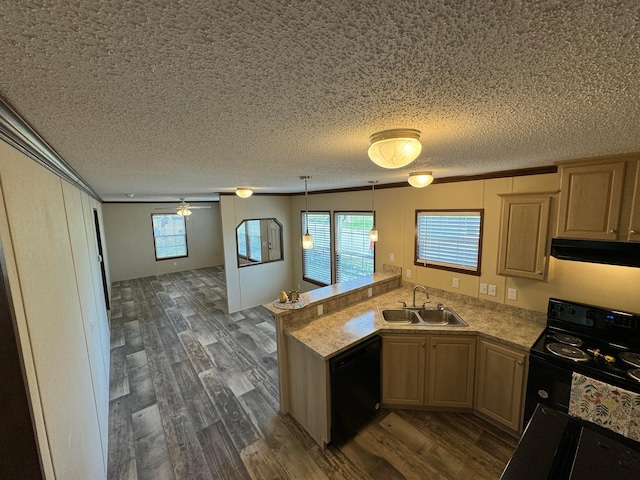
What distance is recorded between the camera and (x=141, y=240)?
27.8 ft

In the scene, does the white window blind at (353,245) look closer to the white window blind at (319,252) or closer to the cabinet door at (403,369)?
the white window blind at (319,252)

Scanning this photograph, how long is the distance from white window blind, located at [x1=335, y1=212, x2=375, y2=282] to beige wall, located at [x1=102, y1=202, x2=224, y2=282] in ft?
15.2

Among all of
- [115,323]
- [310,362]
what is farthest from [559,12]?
[115,323]

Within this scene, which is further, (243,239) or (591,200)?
(243,239)

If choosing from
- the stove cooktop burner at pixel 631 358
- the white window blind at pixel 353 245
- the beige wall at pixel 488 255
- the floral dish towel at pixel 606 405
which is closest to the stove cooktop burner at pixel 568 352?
the floral dish towel at pixel 606 405

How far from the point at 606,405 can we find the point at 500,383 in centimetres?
72

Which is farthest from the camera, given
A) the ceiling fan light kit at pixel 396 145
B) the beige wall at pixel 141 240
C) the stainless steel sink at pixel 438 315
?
the beige wall at pixel 141 240

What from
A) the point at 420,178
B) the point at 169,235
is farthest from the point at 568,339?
the point at 169,235

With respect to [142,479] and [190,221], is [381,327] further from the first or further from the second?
[190,221]

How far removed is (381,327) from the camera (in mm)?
2758

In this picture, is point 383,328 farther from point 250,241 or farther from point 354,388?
point 250,241

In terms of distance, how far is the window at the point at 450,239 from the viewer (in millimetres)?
3197

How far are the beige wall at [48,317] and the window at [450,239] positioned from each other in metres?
3.59

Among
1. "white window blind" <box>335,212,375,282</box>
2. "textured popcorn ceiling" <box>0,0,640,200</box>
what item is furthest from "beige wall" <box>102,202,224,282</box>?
"textured popcorn ceiling" <box>0,0,640,200</box>
